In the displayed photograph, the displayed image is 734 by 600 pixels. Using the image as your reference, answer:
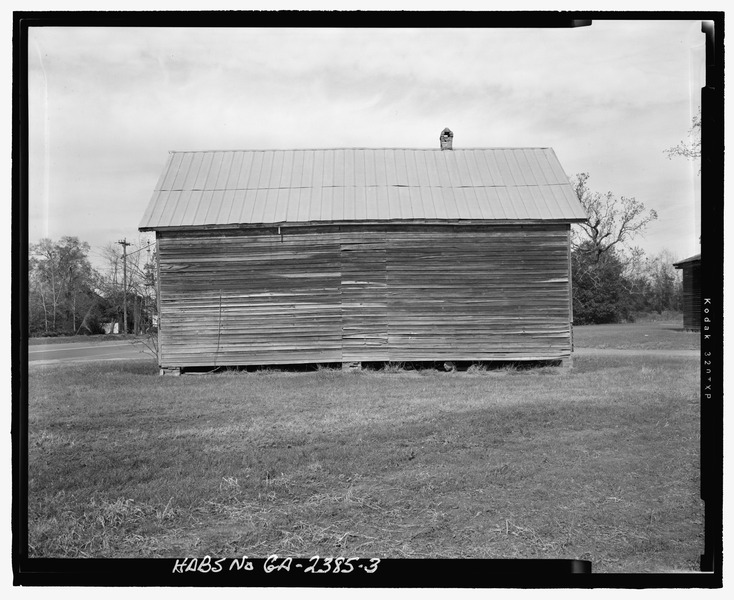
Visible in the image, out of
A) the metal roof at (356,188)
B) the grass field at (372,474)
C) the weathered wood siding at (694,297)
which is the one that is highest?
the metal roof at (356,188)

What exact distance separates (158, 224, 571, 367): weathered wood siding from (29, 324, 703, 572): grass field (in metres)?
3.57

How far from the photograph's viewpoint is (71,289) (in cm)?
474

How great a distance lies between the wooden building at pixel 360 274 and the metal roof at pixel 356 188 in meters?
0.03

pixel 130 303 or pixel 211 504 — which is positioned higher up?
pixel 130 303

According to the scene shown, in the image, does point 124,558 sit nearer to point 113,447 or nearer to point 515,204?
point 113,447

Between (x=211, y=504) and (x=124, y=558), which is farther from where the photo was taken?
(x=211, y=504)

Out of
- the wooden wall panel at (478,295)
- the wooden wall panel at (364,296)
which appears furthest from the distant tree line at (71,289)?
the wooden wall panel at (478,295)

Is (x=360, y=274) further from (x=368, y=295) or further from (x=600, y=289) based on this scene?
(x=600, y=289)

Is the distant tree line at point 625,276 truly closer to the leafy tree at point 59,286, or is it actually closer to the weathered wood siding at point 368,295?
the weathered wood siding at point 368,295

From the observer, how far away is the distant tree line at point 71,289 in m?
3.67

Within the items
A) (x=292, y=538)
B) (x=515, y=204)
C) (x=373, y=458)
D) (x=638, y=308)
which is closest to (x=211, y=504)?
(x=292, y=538)

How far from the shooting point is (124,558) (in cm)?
302

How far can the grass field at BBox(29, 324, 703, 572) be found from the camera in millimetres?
3385

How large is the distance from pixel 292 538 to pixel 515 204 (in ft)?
33.4
